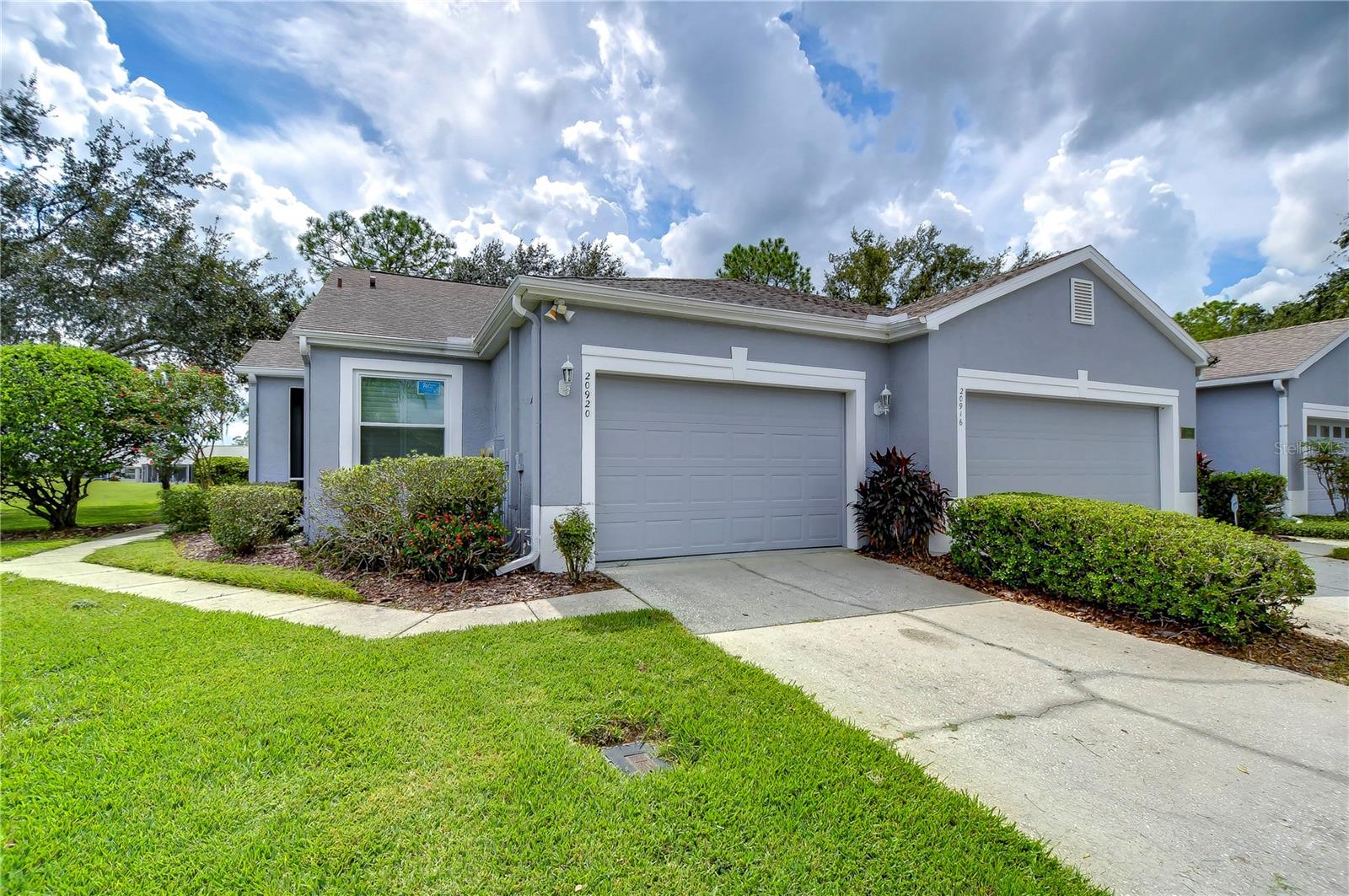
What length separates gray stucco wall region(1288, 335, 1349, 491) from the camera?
1195 centimetres

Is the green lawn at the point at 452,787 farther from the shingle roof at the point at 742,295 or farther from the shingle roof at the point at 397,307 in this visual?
the shingle roof at the point at 397,307

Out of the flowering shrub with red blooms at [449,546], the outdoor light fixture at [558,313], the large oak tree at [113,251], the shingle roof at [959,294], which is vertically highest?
the large oak tree at [113,251]

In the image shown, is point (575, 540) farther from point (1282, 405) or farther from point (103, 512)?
point (1282, 405)

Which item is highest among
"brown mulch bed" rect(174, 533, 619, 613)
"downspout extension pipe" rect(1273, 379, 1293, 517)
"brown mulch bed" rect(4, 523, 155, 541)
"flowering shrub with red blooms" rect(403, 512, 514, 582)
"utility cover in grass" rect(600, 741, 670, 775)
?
"downspout extension pipe" rect(1273, 379, 1293, 517)

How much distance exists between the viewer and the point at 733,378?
7.18m

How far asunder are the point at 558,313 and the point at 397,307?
5411 millimetres

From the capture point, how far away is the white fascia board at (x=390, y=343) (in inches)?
304

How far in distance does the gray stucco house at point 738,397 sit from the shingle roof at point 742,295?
0.08 metres

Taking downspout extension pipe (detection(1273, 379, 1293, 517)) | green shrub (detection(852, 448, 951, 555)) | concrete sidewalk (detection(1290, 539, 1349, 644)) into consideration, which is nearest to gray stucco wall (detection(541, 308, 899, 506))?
green shrub (detection(852, 448, 951, 555))

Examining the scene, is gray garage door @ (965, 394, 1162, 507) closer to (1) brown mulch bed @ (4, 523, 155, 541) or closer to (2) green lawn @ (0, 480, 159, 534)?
(1) brown mulch bed @ (4, 523, 155, 541)

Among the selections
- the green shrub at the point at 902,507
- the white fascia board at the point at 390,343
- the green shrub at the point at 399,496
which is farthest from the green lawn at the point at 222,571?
the green shrub at the point at 902,507

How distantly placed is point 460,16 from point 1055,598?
10264 mm

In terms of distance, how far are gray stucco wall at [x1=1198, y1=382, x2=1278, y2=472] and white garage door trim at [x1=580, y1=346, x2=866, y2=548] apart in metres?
11.2

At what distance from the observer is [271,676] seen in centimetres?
338
